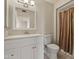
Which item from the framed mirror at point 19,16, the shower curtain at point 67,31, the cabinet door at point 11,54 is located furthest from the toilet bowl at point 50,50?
the cabinet door at point 11,54

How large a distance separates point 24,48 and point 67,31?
132 cm

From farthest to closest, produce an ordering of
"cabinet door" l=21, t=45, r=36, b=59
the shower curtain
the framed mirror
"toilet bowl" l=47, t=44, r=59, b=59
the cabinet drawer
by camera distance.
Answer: "toilet bowl" l=47, t=44, r=59, b=59, the shower curtain, "cabinet door" l=21, t=45, r=36, b=59, the framed mirror, the cabinet drawer

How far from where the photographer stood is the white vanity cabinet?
198 centimetres

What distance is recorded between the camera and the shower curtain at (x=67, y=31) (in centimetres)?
284

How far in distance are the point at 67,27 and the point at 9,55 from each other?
177cm

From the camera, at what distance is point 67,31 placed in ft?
10.1

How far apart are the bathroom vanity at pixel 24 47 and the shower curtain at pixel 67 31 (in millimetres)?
715

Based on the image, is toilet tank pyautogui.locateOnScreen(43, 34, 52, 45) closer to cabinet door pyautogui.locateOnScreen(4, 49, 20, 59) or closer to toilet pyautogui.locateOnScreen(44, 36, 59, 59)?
toilet pyautogui.locateOnScreen(44, 36, 59, 59)

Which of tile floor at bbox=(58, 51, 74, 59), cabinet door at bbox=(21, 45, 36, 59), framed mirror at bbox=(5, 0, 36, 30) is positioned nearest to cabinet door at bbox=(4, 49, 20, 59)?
cabinet door at bbox=(21, 45, 36, 59)

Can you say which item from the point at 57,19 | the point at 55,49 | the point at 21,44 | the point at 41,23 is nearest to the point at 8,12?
the point at 21,44

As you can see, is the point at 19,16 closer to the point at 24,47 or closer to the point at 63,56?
the point at 24,47

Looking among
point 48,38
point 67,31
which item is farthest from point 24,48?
point 48,38

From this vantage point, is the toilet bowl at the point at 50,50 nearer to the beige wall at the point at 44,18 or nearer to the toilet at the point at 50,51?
the toilet at the point at 50,51
